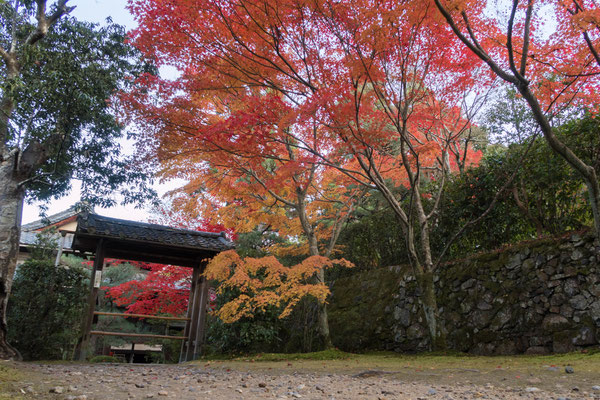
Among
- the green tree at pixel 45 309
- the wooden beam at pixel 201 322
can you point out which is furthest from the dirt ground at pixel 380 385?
the wooden beam at pixel 201 322

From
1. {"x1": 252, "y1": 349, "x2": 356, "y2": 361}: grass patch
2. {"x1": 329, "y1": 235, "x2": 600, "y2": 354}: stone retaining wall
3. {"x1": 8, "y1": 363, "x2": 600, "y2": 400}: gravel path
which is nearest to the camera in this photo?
{"x1": 8, "y1": 363, "x2": 600, "y2": 400}: gravel path

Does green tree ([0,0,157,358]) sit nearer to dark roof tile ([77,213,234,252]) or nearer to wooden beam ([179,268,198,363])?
dark roof tile ([77,213,234,252])

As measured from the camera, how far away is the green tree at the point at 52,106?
6349 millimetres

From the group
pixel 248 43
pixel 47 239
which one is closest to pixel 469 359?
pixel 248 43

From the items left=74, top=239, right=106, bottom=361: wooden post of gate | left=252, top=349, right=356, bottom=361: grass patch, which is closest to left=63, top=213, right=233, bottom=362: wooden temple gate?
left=74, top=239, right=106, bottom=361: wooden post of gate

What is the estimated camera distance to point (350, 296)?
377 inches

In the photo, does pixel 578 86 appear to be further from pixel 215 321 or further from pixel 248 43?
pixel 215 321

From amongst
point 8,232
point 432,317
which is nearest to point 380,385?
point 432,317

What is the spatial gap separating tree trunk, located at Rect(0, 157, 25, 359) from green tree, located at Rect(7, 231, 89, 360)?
53cm

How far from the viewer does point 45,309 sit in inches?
276

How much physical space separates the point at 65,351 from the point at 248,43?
678 centimetres

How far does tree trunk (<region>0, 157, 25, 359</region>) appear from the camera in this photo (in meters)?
6.09

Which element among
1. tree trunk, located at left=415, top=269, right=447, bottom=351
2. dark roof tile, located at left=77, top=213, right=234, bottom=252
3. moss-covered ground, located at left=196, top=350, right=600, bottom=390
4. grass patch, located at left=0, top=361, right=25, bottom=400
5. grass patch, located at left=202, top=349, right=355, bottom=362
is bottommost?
grass patch, located at left=202, top=349, right=355, bottom=362

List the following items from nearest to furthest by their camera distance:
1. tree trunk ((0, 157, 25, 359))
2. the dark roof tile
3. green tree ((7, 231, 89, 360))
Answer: tree trunk ((0, 157, 25, 359)) → green tree ((7, 231, 89, 360)) → the dark roof tile
